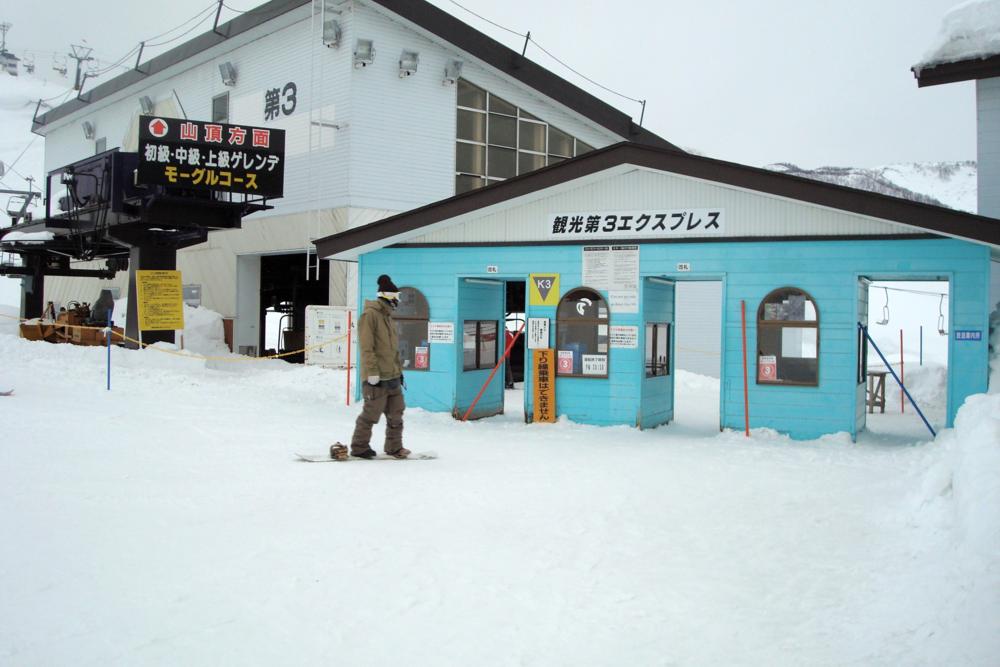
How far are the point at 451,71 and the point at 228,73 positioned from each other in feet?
23.7

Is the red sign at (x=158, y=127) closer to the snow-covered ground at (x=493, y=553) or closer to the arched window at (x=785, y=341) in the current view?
the snow-covered ground at (x=493, y=553)

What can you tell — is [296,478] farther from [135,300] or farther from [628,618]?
[135,300]

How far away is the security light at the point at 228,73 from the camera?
25.5 m

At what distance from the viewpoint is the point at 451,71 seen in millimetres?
23953

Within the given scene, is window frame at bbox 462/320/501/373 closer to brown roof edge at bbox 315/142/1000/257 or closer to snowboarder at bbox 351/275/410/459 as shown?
brown roof edge at bbox 315/142/1000/257

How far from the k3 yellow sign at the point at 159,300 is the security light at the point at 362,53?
7.31m

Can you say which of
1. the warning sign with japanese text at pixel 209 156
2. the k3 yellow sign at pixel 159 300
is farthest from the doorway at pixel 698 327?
the k3 yellow sign at pixel 159 300

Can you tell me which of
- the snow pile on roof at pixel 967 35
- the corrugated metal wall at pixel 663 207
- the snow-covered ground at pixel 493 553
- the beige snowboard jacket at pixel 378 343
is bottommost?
the snow-covered ground at pixel 493 553

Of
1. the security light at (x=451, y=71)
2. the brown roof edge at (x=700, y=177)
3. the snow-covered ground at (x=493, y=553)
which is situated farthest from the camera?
the security light at (x=451, y=71)

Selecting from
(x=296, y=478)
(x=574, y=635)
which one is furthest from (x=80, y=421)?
(x=574, y=635)

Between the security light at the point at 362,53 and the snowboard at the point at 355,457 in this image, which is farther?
the security light at the point at 362,53

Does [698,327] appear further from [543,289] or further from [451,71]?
[543,289]

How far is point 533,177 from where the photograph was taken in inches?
530

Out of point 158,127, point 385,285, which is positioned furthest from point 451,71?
point 385,285
